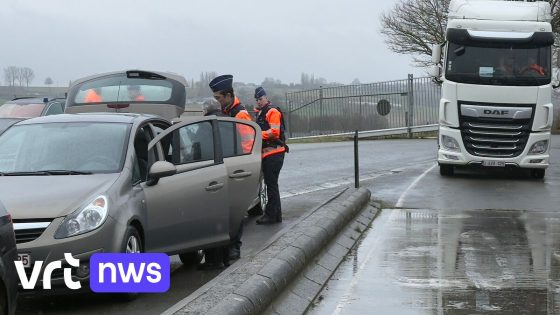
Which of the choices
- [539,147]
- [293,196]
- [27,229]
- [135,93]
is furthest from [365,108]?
[27,229]

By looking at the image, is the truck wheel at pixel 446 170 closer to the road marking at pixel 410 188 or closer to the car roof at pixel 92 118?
the road marking at pixel 410 188

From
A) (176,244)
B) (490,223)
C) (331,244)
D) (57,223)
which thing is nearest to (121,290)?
(57,223)

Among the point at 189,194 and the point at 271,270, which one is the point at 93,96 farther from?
the point at 271,270

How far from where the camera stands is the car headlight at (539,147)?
56.7ft

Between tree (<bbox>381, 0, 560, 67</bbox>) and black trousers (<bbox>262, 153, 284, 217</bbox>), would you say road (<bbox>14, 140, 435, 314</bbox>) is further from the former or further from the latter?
tree (<bbox>381, 0, 560, 67</bbox>)

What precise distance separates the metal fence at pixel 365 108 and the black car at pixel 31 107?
65.5 feet

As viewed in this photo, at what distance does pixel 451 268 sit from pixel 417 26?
36.7 meters

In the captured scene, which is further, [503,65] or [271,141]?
[503,65]

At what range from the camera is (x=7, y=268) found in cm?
525

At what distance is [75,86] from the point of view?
13344mm

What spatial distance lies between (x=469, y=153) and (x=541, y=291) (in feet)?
33.6

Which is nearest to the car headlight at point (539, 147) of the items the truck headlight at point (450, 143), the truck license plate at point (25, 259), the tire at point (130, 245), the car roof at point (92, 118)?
the truck headlight at point (450, 143)

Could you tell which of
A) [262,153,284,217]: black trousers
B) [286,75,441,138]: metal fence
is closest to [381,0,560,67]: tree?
[286,75,441,138]: metal fence

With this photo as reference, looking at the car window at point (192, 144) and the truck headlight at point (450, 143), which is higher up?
the car window at point (192, 144)
